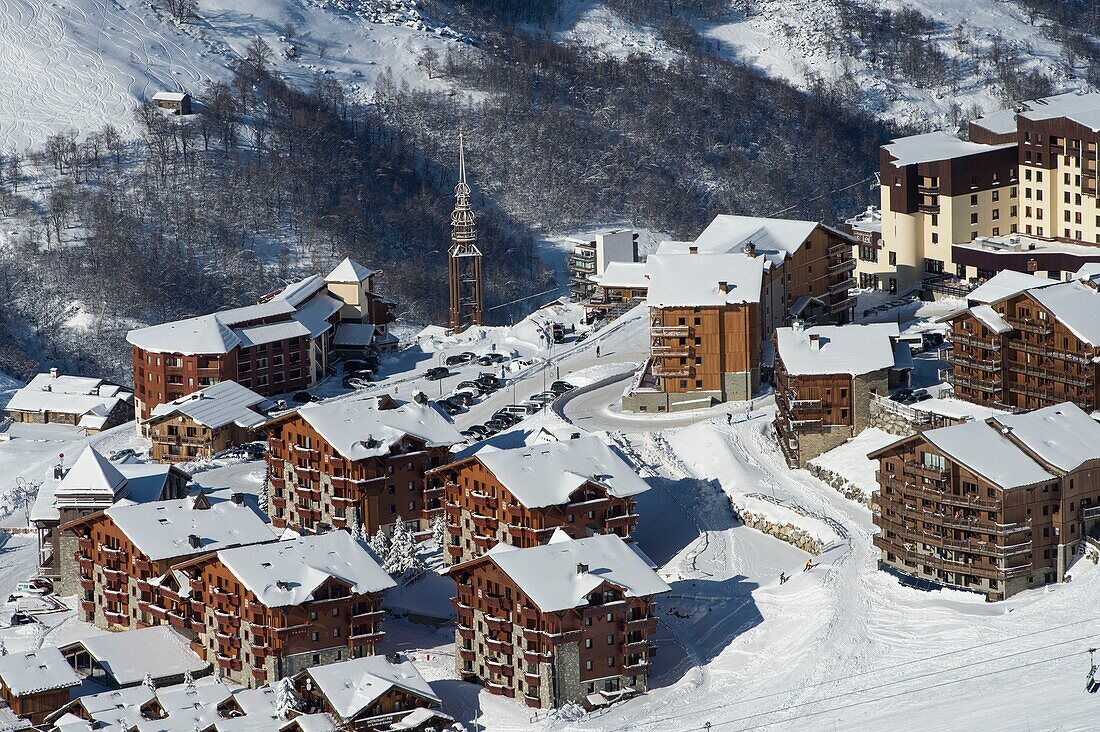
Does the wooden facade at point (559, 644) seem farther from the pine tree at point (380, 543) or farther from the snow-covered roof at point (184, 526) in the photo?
the pine tree at point (380, 543)

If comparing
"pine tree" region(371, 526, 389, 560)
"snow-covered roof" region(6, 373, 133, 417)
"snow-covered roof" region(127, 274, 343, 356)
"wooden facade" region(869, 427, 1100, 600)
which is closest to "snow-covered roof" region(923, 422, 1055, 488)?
"wooden facade" region(869, 427, 1100, 600)

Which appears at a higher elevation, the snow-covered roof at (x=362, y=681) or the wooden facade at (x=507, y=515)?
the wooden facade at (x=507, y=515)

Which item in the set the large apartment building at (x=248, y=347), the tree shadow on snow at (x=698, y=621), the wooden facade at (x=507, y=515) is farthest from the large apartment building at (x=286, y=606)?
the large apartment building at (x=248, y=347)

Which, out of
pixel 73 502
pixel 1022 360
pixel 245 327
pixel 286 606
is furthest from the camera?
pixel 245 327

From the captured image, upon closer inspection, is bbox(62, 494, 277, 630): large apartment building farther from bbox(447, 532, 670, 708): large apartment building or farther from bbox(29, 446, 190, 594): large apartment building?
Answer: bbox(447, 532, 670, 708): large apartment building

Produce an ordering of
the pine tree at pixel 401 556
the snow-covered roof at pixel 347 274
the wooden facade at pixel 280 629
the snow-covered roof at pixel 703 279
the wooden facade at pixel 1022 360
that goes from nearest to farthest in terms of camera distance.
A: the wooden facade at pixel 280 629 < the pine tree at pixel 401 556 < the wooden facade at pixel 1022 360 < the snow-covered roof at pixel 703 279 < the snow-covered roof at pixel 347 274

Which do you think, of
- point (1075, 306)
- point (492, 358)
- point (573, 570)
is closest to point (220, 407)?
point (492, 358)

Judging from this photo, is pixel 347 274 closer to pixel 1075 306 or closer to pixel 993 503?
pixel 1075 306
